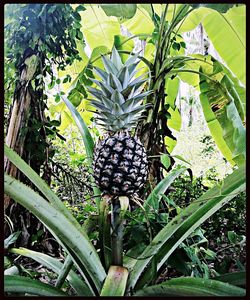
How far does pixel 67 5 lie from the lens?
1.12 metres

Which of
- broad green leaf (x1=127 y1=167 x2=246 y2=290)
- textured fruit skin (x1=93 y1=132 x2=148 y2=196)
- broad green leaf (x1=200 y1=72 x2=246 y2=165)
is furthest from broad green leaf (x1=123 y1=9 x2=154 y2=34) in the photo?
broad green leaf (x1=127 y1=167 x2=246 y2=290)

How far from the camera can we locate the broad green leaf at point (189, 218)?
0.75 meters

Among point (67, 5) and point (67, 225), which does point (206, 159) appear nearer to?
point (67, 5)

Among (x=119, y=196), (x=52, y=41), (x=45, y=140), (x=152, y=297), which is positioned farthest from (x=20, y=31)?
(x=152, y=297)

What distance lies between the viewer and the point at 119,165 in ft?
2.58

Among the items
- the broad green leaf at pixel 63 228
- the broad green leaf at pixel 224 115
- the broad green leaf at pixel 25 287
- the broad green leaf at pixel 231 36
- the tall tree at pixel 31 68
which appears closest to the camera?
the broad green leaf at pixel 63 228

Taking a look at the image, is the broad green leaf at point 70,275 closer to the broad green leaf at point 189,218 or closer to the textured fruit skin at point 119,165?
the broad green leaf at point 189,218

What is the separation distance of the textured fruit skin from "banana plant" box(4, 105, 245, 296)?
2.7 inches

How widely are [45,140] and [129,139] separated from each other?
468mm

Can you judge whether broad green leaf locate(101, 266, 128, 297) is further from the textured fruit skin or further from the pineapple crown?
the pineapple crown

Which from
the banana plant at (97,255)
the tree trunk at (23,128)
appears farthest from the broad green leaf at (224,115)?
the tree trunk at (23,128)

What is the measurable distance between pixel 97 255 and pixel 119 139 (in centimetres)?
26

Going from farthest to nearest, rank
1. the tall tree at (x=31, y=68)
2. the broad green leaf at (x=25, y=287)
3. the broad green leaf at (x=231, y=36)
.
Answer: the broad green leaf at (x=231, y=36)
the tall tree at (x=31, y=68)
the broad green leaf at (x=25, y=287)

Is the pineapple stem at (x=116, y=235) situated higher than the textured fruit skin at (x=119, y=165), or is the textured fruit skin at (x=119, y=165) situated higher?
the textured fruit skin at (x=119, y=165)
